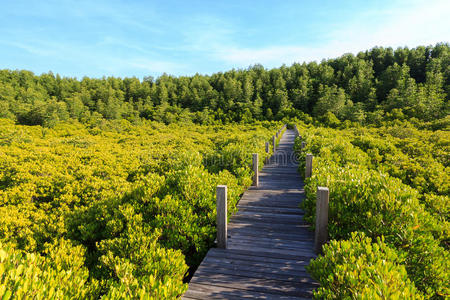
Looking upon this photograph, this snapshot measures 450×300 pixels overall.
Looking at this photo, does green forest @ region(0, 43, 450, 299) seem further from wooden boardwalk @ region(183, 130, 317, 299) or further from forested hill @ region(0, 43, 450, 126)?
forested hill @ region(0, 43, 450, 126)

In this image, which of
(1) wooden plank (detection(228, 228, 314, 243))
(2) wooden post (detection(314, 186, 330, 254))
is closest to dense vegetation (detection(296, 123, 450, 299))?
(2) wooden post (detection(314, 186, 330, 254))

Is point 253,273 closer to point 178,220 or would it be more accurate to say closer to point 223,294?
point 223,294

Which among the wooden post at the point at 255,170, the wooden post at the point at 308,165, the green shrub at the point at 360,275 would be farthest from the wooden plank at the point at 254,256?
the wooden post at the point at 255,170

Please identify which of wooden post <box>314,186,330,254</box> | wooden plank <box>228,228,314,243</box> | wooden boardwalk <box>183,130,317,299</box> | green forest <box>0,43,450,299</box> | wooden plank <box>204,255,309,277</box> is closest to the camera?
green forest <box>0,43,450,299</box>

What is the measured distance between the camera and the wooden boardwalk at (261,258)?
133 inches

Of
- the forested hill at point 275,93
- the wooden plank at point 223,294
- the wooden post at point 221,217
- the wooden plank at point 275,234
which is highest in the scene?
the forested hill at point 275,93

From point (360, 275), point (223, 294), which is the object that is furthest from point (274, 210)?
point (360, 275)

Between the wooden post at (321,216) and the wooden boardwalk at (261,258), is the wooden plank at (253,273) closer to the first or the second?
the wooden boardwalk at (261,258)

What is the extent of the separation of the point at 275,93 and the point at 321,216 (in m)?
63.7

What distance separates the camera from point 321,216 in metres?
4.11

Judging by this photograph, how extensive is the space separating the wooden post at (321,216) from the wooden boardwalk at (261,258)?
34 cm

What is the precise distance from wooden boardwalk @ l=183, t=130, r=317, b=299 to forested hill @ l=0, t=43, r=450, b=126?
1574 inches

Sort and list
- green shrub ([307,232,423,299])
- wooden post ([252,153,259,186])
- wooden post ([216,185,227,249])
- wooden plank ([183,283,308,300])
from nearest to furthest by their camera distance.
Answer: green shrub ([307,232,423,299]) < wooden plank ([183,283,308,300]) < wooden post ([216,185,227,249]) < wooden post ([252,153,259,186])

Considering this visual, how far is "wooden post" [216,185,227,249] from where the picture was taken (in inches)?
172
